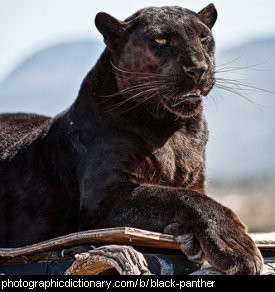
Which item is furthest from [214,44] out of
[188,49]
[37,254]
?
[37,254]

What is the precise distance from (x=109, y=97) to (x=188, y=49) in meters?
0.75

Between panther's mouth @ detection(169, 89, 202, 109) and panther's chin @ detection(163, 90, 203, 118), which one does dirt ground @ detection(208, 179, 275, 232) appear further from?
panther's mouth @ detection(169, 89, 202, 109)

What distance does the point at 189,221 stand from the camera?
20.6 ft

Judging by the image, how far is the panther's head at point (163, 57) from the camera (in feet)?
22.7

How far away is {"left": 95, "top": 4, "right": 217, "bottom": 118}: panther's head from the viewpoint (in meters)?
6.92

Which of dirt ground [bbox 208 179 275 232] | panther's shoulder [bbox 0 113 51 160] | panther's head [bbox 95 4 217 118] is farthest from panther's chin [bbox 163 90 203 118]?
dirt ground [bbox 208 179 275 232]

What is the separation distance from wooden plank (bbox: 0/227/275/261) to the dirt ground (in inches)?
576

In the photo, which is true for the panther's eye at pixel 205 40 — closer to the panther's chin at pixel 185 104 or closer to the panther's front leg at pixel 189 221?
the panther's chin at pixel 185 104

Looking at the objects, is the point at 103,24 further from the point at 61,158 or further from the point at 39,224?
the point at 39,224

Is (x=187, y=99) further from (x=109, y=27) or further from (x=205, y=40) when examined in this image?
(x=109, y=27)

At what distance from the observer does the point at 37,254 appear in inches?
258

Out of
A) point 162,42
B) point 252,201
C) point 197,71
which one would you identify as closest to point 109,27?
point 162,42
